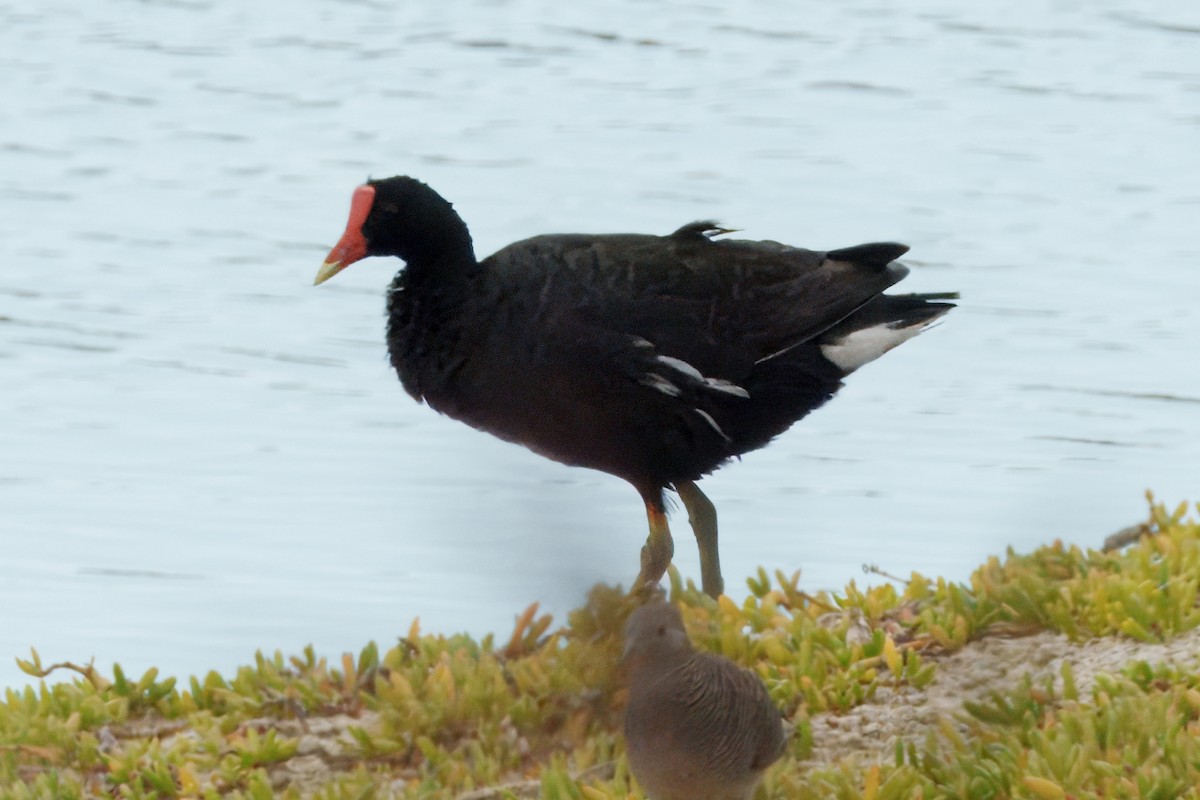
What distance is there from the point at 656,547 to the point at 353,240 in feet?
4.35

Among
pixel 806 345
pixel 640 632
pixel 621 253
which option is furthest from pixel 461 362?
pixel 640 632

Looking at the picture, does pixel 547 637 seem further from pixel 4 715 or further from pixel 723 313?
pixel 4 715

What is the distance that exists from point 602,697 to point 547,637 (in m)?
0.83

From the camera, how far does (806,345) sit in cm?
539

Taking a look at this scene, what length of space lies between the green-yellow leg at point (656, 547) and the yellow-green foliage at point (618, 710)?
133 mm

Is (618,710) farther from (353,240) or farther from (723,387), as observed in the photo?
(353,240)

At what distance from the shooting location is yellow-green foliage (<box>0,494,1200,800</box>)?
407 centimetres

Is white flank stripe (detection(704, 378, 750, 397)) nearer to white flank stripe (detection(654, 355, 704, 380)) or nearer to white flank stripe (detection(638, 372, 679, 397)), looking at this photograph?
white flank stripe (detection(654, 355, 704, 380))

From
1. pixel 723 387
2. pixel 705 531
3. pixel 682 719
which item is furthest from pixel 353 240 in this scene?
pixel 682 719

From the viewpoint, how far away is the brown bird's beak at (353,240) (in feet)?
17.2

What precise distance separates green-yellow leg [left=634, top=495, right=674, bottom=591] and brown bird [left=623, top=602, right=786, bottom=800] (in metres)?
1.40

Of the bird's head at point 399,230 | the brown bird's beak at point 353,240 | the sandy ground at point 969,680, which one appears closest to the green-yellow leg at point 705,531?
the sandy ground at point 969,680

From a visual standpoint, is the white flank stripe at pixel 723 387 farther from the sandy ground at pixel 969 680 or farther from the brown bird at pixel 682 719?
the brown bird at pixel 682 719

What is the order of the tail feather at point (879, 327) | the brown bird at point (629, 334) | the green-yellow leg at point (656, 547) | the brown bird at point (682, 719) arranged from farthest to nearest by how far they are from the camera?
the tail feather at point (879, 327)
the green-yellow leg at point (656, 547)
the brown bird at point (629, 334)
the brown bird at point (682, 719)
